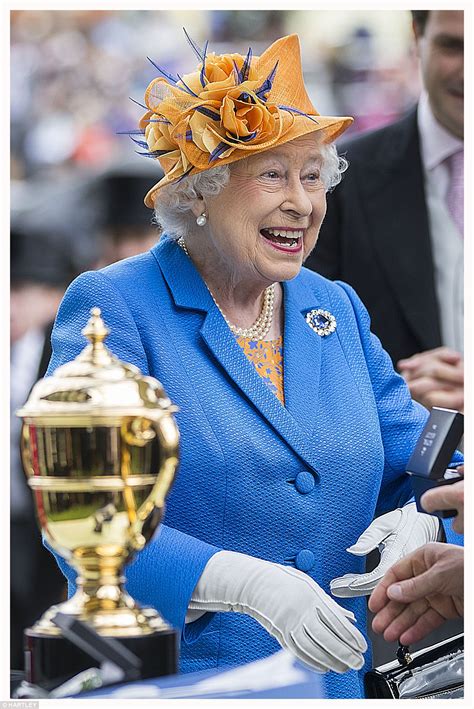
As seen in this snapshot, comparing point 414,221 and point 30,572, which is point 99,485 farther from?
point 30,572

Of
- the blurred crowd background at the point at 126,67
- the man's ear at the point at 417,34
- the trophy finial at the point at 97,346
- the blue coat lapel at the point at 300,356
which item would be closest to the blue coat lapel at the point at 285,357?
the blue coat lapel at the point at 300,356

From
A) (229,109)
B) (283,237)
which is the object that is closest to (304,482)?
(283,237)

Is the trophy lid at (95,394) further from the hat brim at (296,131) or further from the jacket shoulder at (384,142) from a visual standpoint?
the jacket shoulder at (384,142)

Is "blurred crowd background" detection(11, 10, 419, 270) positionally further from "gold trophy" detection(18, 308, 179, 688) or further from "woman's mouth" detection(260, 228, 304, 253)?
"gold trophy" detection(18, 308, 179, 688)

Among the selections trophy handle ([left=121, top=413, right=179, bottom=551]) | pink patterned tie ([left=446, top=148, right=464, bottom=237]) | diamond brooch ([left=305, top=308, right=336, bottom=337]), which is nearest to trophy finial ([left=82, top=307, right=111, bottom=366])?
trophy handle ([left=121, top=413, right=179, bottom=551])

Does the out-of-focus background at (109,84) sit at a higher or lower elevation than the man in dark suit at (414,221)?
higher

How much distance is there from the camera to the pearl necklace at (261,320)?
267 cm

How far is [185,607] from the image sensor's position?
2.20m

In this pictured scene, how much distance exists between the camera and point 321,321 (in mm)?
2791

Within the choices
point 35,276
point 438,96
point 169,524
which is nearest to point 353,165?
point 438,96

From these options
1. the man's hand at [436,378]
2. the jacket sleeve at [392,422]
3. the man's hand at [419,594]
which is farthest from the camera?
the man's hand at [436,378]

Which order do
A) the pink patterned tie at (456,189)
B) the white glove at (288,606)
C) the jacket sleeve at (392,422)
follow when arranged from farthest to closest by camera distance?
the pink patterned tie at (456,189) → the jacket sleeve at (392,422) → the white glove at (288,606)

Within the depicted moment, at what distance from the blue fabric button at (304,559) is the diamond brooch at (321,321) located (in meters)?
0.52

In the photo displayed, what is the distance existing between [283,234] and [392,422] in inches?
19.8
